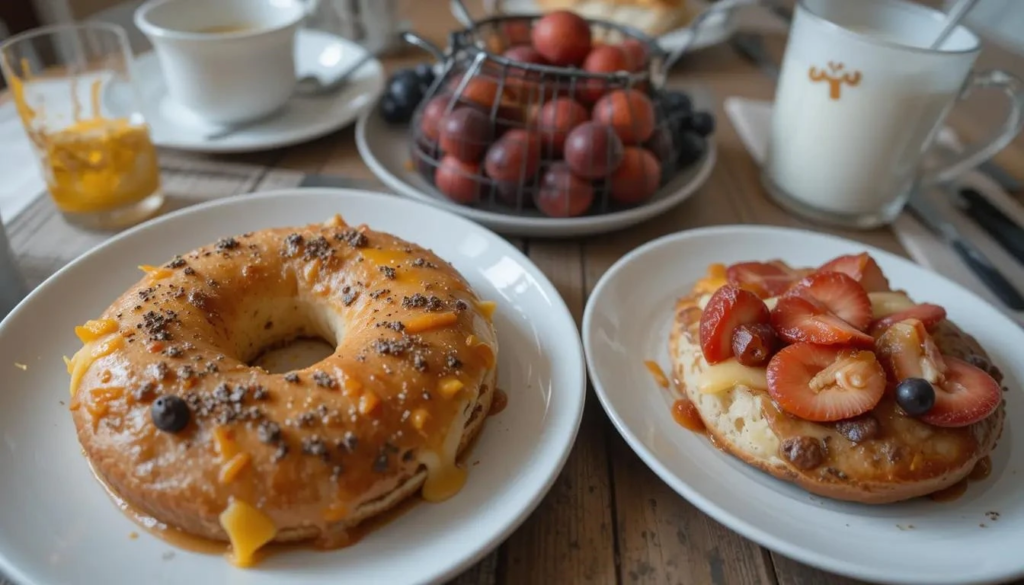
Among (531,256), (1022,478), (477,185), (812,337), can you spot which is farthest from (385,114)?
(1022,478)

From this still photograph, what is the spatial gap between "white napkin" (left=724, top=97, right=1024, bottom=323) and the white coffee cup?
144cm

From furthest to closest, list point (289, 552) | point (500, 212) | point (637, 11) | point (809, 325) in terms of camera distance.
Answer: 1. point (637, 11)
2. point (500, 212)
3. point (809, 325)
4. point (289, 552)

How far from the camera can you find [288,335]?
1288 millimetres

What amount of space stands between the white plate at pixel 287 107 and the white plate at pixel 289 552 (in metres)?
0.49

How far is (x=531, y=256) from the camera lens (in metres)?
1.64

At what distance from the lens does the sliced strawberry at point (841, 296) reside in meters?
1.17

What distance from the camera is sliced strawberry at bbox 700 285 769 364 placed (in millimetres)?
1137

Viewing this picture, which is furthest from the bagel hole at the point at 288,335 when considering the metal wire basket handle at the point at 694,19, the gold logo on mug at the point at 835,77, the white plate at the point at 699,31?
the white plate at the point at 699,31

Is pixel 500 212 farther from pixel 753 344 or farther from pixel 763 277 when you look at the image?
pixel 753 344

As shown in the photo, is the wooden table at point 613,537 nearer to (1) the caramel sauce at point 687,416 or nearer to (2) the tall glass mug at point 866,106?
(1) the caramel sauce at point 687,416

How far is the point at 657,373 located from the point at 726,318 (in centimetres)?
19

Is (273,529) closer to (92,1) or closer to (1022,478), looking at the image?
(1022,478)

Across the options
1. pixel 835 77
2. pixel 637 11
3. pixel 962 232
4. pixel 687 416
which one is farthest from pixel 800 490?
pixel 637 11

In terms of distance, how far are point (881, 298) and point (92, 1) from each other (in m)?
3.89
